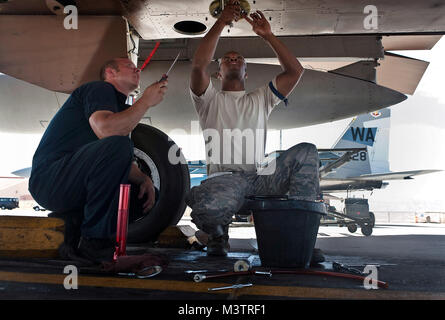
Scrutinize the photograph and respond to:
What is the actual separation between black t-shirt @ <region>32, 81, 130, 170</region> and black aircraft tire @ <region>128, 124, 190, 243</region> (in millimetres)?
877

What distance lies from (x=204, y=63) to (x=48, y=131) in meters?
0.98

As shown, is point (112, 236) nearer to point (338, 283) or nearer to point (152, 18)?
point (338, 283)

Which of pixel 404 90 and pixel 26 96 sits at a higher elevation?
pixel 404 90

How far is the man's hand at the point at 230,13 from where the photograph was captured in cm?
219

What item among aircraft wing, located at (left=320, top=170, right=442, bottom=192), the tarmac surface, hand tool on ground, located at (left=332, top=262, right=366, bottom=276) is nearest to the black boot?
the tarmac surface

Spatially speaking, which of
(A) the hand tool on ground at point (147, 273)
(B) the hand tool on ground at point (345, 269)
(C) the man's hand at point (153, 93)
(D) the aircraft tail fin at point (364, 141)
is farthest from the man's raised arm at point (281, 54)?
(D) the aircraft tail fin at point (364, 141)

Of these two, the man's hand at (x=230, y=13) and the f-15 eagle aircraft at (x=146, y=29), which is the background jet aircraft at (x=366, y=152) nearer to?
the f-15 eagle aircraft at (x=146, y=29)

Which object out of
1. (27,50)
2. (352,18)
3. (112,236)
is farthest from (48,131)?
(352,18)

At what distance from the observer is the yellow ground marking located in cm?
120

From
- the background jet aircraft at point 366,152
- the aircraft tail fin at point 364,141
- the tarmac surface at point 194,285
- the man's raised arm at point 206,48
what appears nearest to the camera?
the tarmac surface at point 194,285

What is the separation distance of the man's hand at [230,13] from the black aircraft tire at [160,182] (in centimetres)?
112
